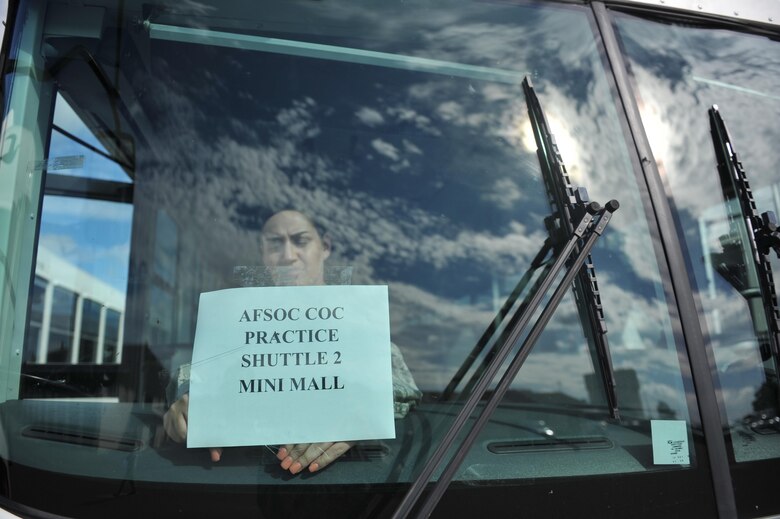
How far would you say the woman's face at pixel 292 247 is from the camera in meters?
1.52

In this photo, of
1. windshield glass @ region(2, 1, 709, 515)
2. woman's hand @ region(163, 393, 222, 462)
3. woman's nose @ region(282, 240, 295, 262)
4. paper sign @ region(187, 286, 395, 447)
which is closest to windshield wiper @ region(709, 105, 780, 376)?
windshield glass @ region(2, 1, 709, 515)

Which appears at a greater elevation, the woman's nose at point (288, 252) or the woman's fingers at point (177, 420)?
the woman's nose at point (288, 252)

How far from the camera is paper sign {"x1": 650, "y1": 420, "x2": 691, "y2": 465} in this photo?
148cm

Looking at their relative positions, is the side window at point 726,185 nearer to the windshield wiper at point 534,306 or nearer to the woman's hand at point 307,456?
the windshield wiper at point 534,306

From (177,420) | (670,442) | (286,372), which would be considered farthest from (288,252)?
(670,442)

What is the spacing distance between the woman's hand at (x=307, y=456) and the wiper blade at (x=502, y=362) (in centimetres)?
20

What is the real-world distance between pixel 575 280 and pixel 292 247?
2.36 ft

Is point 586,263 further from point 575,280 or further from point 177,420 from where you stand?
point 177,420

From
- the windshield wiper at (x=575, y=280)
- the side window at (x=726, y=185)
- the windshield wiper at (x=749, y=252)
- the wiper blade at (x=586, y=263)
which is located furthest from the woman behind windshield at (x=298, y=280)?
the windshield wiper at (x=749, y=252)

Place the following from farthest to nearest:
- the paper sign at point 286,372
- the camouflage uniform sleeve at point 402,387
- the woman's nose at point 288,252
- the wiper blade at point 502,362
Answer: the woman's nose at point 288,252 < the camouflage uniform sleeve at point 402,387 < the paper sign at point 286,372 < the wiper blade at point 502,362

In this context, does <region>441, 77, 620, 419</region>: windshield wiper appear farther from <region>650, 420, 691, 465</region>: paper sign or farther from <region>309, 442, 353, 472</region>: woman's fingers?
<region>309, 442, 353, 472</region>: woman's fingers

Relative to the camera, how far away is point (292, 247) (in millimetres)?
1600

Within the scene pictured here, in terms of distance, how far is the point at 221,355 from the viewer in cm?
139

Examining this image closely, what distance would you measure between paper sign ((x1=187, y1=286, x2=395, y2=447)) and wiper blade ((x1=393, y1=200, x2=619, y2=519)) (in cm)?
17
